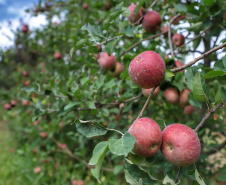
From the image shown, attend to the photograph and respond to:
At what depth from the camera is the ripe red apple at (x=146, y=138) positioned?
1.95ft

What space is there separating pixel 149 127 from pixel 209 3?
75 cm

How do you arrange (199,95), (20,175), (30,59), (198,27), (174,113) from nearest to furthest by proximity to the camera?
(199,95) < (198,27) < (174,113) < (20,175) < (30,59)

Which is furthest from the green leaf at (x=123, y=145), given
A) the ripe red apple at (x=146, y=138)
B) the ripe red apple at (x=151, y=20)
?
the ripe red apple at (x=151, y=20)

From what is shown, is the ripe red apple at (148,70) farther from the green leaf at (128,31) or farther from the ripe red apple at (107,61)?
the ripe red apple at (107,61)

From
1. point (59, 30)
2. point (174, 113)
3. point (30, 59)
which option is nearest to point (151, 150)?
point (174, 113)

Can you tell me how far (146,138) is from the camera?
586 mm

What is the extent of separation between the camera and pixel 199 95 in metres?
0.71

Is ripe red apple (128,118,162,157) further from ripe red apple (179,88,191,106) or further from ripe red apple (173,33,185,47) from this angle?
ripe red apple (173,33,185,47)

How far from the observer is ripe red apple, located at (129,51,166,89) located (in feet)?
2.32

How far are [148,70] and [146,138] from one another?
0.81ft

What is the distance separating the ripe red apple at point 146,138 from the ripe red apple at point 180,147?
4 cm

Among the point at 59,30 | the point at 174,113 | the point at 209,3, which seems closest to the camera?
the point at 209,3

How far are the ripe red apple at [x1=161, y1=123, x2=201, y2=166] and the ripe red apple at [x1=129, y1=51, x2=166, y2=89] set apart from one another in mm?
187

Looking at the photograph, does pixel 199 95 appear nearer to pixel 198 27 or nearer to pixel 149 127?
pixel 149 127
